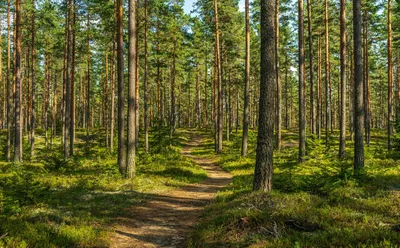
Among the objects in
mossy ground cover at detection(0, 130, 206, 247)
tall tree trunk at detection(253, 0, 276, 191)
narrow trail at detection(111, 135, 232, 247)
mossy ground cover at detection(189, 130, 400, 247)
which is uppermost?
tall tree trunk at detection(253, 0, 276, 191)

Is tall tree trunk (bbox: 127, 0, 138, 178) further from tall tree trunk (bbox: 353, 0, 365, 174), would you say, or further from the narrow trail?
tall tree trunk (bbox: 353, 0, 365, 174)

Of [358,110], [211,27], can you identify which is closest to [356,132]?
[358,110]

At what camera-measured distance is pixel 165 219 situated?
27.0 feet

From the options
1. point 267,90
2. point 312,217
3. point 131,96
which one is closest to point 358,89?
point 267,90

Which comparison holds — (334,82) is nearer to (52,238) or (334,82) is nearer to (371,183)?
(371,183)

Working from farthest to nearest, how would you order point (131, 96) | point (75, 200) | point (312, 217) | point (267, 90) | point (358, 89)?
1. point (131, 96)
2. point (358, 89)
3. point (75, 200)
4. point (267, 90)
5. point (312, 217)

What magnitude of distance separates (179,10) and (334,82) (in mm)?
36403

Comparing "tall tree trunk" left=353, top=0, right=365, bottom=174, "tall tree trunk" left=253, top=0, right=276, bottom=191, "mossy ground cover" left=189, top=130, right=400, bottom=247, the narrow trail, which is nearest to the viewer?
"mossy ground cover" left=189, top=130, right=400, bottom=247

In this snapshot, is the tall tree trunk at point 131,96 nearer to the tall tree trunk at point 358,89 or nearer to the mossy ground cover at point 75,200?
the mossy ground cover at point 75,200

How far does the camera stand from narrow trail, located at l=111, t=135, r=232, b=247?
654cm

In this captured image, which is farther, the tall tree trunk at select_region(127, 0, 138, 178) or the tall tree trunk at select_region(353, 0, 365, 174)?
the tall tree trunk at select_region(127, 0, 138, 178)

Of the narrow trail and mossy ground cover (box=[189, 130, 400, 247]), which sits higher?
mossy ground cover (box=[189, 130, 400, 247])

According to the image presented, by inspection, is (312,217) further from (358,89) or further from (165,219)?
(358,89)

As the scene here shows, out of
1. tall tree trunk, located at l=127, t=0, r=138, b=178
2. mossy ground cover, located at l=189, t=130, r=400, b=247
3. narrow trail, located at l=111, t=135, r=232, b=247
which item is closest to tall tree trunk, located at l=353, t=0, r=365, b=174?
mossy ground cover, located at l=189, t=130, r=400, b=247
